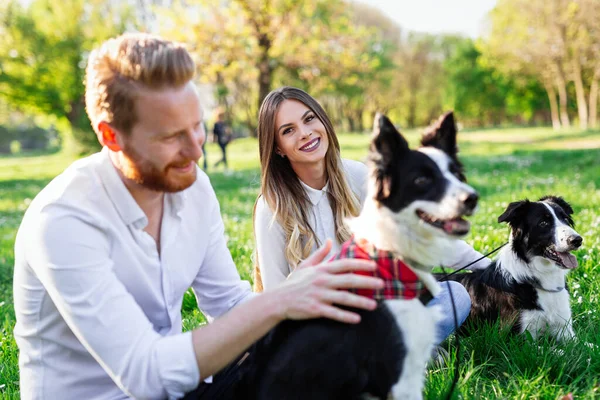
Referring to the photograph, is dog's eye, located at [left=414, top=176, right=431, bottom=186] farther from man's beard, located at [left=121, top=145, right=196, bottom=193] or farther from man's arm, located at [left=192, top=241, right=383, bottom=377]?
man's beard, located at [left=121, top=145, right=196, bottom=193]

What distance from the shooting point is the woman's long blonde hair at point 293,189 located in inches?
142

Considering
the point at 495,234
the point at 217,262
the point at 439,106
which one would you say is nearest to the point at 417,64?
the point at 439,106

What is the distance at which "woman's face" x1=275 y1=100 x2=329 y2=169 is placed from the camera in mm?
3688

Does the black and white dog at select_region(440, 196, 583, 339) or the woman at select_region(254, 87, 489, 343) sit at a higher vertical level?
the woman at select_region(254, 87, 489, 343)

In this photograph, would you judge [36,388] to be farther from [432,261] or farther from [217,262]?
[432,261]

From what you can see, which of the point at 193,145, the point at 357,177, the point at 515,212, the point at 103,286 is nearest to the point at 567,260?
the point at 515,212

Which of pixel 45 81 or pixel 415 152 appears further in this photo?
pixel 45 81

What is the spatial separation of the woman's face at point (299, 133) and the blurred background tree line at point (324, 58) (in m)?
17.4

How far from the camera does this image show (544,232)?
146 inches

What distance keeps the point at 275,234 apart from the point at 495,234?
3.21 m

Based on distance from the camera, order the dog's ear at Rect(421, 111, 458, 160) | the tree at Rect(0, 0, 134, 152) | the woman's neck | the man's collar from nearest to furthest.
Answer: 1. the man's collar
2. the dog's ear at Rect(421, 111, 458, 160)
3. the woman's neck
4. the tree at Rect(0, 0, 134, 152)

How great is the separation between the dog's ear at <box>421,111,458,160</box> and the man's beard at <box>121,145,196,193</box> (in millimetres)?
1070

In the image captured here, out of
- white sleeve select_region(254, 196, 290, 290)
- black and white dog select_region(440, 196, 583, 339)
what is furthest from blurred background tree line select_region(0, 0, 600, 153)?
black and white dog select_region(440, 196, 583, 339)

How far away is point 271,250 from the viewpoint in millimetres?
3588
